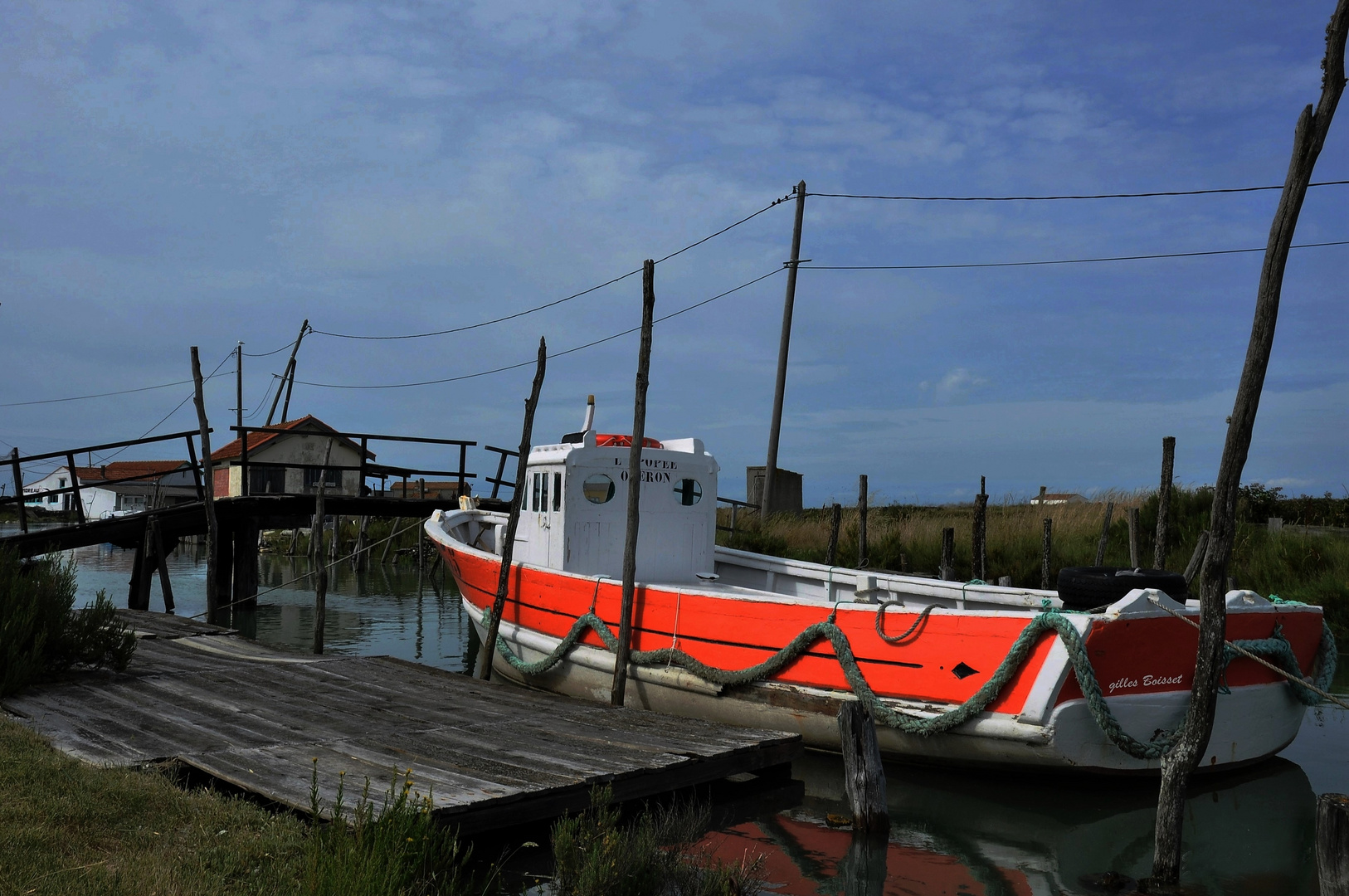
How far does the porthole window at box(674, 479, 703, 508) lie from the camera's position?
1288 cm

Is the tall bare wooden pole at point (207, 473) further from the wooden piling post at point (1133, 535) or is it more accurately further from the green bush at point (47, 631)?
the wooden piling post at point (1133, 535)

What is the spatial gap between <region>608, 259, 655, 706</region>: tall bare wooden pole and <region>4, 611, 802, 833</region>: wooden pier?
3.19ft

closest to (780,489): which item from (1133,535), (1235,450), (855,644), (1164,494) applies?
(1133,535)

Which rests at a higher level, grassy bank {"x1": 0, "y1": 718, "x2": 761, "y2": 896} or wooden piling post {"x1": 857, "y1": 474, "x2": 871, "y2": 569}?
wooden piling post {"x1": 857, "y1": 474, "x2": 871, "y2": 569}

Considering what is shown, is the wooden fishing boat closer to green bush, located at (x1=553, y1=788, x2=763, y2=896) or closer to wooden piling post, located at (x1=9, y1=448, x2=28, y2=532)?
green bush, located at (x1=553, y1=788, x2=763, y2=896)

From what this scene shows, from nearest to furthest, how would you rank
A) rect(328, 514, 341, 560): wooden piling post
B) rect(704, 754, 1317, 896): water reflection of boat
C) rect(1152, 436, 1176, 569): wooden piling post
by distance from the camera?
rect(704, 754, 1317, 896): water reflection of boat < rect(1152, 436, 1176, 569): wooden piling post < rect(328, 514, 341, 560): wooden piling post

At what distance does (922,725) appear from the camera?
8492mm

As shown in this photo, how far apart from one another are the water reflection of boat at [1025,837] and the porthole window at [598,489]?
14.9 ft

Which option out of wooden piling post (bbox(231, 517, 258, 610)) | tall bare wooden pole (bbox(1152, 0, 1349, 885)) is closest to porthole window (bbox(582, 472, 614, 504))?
tall bare wooden pole (bbox(1152, 0, 1349, 885))

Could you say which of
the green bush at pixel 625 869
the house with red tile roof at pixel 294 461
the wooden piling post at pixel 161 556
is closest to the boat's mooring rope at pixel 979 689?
the green bush at pixel 625 869

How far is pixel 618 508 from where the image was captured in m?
12.7

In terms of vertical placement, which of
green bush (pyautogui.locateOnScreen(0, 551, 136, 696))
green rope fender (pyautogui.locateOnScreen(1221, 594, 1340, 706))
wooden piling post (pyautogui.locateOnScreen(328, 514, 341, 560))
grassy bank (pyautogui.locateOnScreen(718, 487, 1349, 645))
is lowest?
wooden piling post (pyautogui.locateOnScreen(328, 514, 341, 560))

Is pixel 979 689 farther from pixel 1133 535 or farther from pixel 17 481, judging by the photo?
pixel 17 481

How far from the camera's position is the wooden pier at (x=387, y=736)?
630 centimetres
